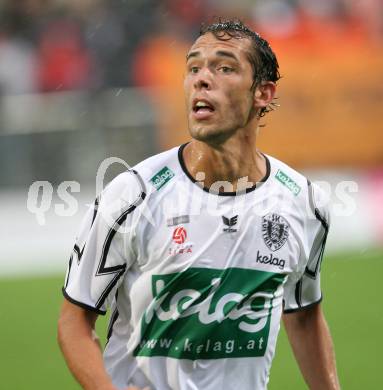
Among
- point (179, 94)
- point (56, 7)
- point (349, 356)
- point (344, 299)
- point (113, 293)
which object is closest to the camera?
point (113, 293)

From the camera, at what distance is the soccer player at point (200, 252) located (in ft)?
14.0

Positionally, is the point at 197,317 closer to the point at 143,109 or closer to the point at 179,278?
the point at 179,278

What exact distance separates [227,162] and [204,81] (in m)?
0.37

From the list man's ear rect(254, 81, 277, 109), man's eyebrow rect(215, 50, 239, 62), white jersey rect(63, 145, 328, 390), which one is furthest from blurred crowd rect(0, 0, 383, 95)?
white jersey rect(63, 145, 328, 390)

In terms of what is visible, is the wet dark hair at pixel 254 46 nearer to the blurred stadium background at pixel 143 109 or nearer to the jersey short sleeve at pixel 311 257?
the jersey short sleeve at pixel 311 257

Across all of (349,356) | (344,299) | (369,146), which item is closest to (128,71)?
(369,146)

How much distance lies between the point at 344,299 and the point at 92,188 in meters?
3.80

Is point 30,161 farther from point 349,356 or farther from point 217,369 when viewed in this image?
point 217,369

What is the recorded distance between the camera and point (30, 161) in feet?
44.4

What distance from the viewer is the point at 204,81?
14.6 feet

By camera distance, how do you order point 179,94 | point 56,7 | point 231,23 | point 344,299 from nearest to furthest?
point 231,23 < point 344,299 < point 179,94 < point 56,7

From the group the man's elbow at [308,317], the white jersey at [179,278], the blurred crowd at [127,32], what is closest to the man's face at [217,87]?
the white jersey at [179,278]

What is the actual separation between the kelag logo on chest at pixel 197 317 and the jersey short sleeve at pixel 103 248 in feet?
0.62

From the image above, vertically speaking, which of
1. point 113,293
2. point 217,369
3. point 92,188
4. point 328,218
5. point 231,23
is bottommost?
point 217,369
